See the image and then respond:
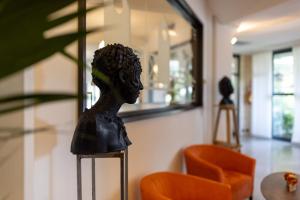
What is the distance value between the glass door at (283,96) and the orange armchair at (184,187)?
617 centimetres

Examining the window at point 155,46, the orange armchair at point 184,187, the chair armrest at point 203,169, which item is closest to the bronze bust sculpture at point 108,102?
the window at point 155,46

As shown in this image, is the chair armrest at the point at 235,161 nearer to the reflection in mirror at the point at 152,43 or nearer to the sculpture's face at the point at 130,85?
the reflection in mirror at the point at 152,43

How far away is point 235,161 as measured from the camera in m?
3.16

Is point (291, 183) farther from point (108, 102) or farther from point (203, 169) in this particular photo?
point (108, 102)

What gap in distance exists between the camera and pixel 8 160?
1.05m

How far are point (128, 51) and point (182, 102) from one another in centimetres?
226

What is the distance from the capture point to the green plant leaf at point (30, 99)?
1.12ft

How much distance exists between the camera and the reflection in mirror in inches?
65.1

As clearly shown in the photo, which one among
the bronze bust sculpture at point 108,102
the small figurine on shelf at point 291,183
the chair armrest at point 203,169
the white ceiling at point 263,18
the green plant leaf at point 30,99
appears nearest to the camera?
the green plant leaf at point 30,99

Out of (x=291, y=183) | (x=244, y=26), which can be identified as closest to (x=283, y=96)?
(x=244, y=26)

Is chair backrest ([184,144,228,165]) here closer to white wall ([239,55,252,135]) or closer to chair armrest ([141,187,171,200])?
chair armrest ([141,187,171,200])

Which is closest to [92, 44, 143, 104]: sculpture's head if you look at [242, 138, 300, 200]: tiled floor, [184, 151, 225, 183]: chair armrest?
[184, 151, 225, 183]: chair armrest

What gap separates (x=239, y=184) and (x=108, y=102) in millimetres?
2052

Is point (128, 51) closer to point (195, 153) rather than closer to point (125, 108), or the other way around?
point (125, 108)
